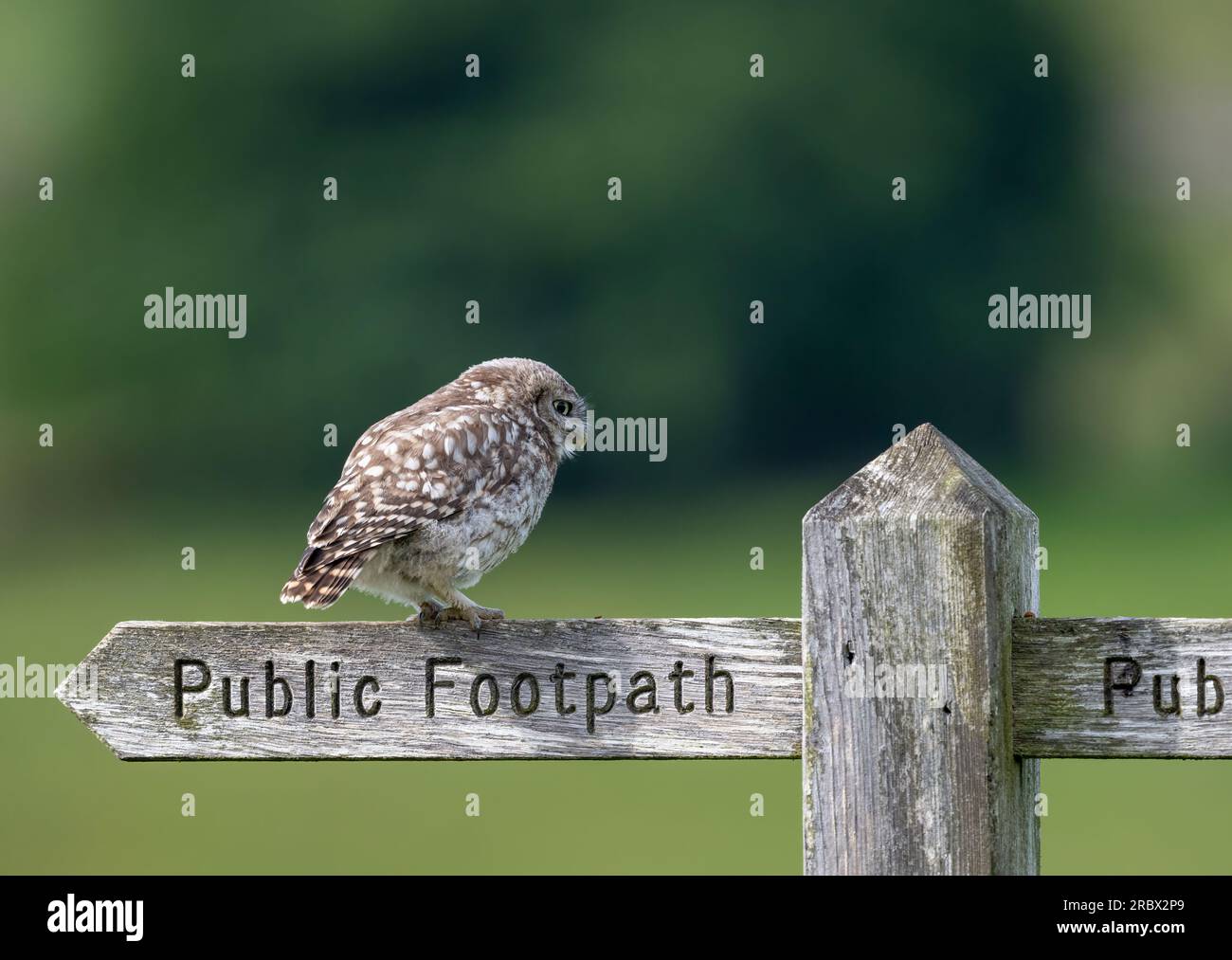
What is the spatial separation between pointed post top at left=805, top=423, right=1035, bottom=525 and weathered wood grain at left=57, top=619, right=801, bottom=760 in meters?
0.27

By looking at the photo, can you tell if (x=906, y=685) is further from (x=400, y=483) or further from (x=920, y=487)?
(x=400, y=483)

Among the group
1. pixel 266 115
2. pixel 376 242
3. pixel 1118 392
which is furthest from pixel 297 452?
pixel 1118 392

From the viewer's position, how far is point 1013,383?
27.8 metres

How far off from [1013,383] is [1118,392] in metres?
2.09

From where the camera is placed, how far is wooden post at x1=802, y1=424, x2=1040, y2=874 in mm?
2500

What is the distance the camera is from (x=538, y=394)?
14.9 ft

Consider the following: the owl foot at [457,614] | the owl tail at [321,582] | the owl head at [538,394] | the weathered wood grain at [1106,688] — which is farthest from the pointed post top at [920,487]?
the owl head at [538,394]

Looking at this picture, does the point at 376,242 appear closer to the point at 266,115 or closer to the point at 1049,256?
the point at 266,115

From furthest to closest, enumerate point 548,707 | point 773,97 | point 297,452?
1. point 773,97
2. point 297,452
3. point 548,707

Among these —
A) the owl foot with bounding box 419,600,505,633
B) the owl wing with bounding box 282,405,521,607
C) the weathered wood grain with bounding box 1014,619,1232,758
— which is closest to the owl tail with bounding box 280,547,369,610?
the owl wing with bounding box 282,405,521,607
